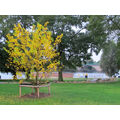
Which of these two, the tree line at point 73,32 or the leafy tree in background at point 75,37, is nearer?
the tree line at point 73,32

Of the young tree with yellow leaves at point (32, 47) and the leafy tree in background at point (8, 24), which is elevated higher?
the leafy tree in background at point (8, 24)

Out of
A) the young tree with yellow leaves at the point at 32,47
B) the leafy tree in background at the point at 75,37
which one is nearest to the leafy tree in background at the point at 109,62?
the leafy tree in background at the point at 75,37

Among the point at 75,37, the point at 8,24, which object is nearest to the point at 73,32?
the point at 75,37

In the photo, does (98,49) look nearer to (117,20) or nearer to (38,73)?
(117,20)

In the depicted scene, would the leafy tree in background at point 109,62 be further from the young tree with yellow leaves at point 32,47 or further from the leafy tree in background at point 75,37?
the young tree with yellow leaves at point 32,47

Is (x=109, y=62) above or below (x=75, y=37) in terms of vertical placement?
below

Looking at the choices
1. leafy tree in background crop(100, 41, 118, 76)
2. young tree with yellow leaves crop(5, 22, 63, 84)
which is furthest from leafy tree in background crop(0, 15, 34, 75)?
leafy tree in background crop(100, 41, 118, 76)

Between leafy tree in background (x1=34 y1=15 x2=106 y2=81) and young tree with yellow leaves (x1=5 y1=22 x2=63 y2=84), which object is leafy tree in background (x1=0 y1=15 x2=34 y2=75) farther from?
young tree with yellow leaves (x1=5 y1=22 x2=63 y2=84)

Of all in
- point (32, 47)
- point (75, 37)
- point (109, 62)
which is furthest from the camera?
point (109, 62)

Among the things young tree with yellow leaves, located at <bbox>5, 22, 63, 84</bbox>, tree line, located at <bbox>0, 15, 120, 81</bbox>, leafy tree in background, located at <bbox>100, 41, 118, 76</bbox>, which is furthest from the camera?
leafy tree in background, located at <bbox>100, 41, 118, 76</bbox>

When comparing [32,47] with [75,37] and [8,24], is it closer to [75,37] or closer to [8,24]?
[75,37]

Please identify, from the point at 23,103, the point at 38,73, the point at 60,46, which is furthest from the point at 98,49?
the point at 23,103

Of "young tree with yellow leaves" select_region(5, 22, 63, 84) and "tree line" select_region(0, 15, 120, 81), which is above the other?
"tree line" select_region(0, 15, 120, 81)

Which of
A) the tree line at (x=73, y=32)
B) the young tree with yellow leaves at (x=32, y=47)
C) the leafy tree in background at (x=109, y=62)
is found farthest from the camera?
the leafy tree in background at (x=109, y=62)
